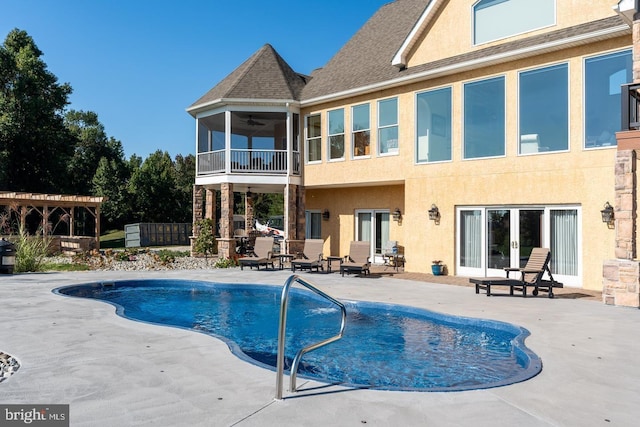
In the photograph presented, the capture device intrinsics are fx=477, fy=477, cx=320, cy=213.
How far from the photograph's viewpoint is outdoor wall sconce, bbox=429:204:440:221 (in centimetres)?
1530

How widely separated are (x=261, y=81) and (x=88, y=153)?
3264 cm

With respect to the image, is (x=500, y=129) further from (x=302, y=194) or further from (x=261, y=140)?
(x=261, y=140)

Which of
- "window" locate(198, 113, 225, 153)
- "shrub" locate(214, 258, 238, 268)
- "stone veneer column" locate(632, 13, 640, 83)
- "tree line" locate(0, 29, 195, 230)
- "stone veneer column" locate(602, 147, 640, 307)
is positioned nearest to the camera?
"stone veneer column" locate(602, 147, 640, 307)

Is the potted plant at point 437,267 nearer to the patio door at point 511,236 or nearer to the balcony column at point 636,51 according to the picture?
the patio door at point 511,236

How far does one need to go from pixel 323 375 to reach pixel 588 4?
12.2m

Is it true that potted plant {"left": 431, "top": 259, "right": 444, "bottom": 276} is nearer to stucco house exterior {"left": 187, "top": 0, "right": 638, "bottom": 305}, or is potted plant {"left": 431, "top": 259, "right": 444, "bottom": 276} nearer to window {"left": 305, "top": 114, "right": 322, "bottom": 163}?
stucco house exterior {"left": 187, "top": 0, "right": 638, "bottom": 305}

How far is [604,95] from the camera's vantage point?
40.1 ft

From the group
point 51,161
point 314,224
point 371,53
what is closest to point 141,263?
point 314,224

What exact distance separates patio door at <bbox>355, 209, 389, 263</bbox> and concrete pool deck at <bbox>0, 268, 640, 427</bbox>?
403 inches

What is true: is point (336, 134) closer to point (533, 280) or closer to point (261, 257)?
point (261, 257)

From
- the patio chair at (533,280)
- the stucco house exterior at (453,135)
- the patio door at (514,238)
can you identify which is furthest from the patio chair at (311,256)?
the patio chair at (533,280)

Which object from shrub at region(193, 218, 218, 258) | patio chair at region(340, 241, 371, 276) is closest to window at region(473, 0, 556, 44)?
patio chair at region(340, 241, 371, 276)

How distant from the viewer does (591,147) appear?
1237 centimetres

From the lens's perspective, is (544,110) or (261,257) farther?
(261,257)
